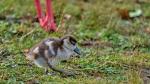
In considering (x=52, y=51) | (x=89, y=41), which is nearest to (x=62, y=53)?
(x=52, y=51)

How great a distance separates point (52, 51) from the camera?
574 cm

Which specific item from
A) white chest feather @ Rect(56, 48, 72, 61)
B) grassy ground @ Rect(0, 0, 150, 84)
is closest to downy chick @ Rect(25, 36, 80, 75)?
white chest feather @ Rect(56, 48, 72, 61)

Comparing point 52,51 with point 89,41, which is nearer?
point 52,51

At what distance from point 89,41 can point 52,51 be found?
251 cm

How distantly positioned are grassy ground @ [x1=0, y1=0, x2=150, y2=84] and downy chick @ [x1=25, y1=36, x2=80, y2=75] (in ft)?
0.58

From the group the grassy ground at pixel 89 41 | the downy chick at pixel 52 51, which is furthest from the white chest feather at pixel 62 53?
the grassy ground at pixel 89 41

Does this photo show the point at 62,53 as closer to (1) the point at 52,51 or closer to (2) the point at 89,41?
(1) the point at 52,51

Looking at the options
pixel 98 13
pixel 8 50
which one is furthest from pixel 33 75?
pixel 98 13

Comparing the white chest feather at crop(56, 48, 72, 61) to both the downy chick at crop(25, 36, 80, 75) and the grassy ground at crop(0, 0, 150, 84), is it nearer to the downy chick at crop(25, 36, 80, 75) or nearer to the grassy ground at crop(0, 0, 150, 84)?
the downy chick at crop(25, 36, 80, 75)

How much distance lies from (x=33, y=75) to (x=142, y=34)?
3.14 meters

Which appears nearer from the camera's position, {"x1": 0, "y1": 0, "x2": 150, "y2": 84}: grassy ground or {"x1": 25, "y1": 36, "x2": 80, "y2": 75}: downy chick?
{"x1": 25, "y1": 36, "x2": 80, "y2": 75}: downy chick

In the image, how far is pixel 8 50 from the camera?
7.00m

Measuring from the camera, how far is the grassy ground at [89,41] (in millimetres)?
5988

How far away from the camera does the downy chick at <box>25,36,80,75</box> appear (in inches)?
225
